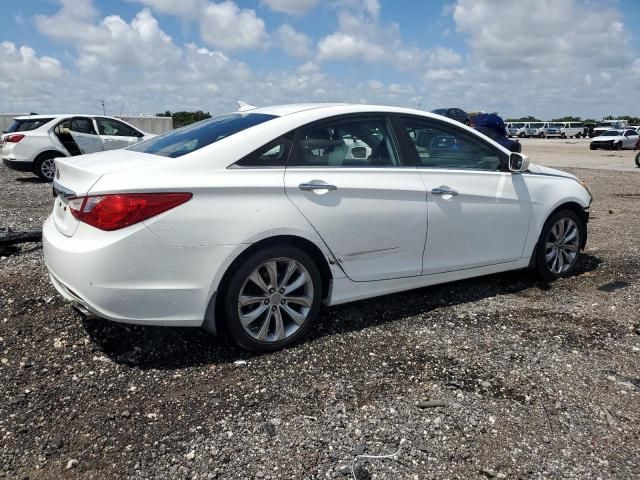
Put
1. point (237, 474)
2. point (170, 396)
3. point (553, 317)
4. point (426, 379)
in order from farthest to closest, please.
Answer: point (553, 317), point (426, 379), point (170, 396), point (237, 474)

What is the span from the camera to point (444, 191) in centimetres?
421

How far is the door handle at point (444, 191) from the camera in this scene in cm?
416

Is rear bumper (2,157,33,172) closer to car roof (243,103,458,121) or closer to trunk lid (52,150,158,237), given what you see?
trunk lid (52,150,158,237)

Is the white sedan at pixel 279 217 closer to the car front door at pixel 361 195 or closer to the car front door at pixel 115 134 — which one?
the car front door at pixel 361 195

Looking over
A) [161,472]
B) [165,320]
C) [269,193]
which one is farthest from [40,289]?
[161,472]

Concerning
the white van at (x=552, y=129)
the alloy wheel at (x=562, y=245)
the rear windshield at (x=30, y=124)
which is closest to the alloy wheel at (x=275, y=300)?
the alloy wheel at (x=562, y=245)

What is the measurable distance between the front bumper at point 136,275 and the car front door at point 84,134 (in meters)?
10.9

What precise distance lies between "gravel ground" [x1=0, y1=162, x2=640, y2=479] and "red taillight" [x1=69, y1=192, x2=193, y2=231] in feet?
3.13

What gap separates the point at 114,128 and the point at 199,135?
35.9 ft

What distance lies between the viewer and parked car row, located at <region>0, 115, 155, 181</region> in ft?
41.2

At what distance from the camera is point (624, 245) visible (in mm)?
6762

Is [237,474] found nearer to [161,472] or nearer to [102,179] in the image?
[161,472]

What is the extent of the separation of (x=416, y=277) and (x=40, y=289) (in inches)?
122

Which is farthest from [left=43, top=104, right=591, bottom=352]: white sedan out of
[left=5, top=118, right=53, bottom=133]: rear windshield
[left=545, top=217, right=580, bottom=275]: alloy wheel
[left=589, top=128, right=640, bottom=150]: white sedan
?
[left=589, top=128, right=640, bottom=150]: white sedan
